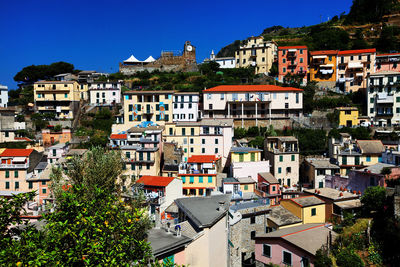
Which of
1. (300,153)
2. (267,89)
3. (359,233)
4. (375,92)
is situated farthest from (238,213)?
(375,92)

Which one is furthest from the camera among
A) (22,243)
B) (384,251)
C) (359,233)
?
(359,233)

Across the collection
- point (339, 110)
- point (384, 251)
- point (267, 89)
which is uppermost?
point (267, 89)

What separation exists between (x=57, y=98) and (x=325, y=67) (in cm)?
5671

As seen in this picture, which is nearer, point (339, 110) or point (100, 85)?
point (339, 110)

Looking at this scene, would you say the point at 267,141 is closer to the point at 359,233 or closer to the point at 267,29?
the point at 359,233

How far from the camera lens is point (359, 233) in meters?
24.9

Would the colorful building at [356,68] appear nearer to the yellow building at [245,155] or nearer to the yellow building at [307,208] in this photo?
the yellow building at [245,155]

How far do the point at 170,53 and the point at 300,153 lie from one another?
52.7m

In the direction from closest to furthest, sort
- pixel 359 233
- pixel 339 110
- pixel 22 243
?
pixel 22 243
pixel 359 233
pixel 339 110

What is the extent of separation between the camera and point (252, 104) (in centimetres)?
5716

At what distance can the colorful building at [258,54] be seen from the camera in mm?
75938

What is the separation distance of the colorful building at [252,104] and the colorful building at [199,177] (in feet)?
60.0

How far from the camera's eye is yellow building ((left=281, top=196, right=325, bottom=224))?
102ft

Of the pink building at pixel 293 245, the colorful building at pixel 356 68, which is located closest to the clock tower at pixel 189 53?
the colorful building at pixel 356 68
